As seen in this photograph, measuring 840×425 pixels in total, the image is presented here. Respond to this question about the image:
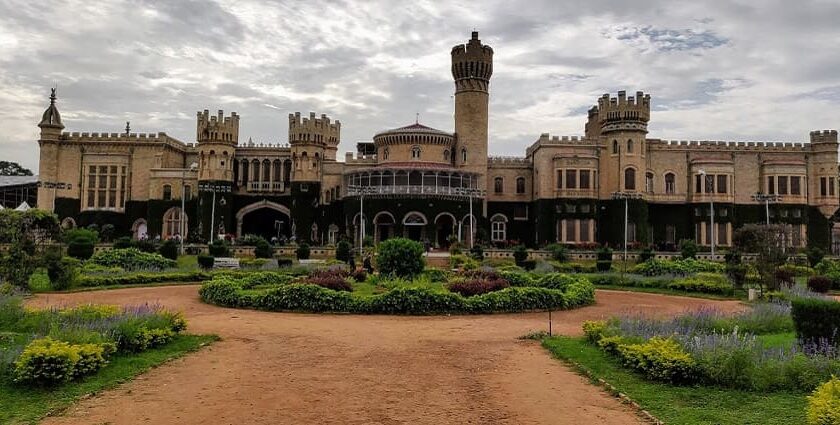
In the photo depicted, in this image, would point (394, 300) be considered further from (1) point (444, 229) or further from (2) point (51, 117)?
(2) point (51, 117)

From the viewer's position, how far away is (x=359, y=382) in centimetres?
1132

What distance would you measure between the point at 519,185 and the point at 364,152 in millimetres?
16917

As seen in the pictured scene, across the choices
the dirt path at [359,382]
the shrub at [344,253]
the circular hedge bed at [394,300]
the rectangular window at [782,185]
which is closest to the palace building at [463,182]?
the rectangular window at [782,185]

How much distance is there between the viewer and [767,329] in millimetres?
16703

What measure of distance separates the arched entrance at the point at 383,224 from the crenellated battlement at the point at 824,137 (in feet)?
126

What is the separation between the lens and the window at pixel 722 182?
5538 cm

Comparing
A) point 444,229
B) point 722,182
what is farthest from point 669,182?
point 444,229

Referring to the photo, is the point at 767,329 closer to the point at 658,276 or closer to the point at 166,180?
the point at 658,276

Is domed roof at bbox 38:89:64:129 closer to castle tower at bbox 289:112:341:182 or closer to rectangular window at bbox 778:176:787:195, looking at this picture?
castle tower at bbox 289:112:341:182

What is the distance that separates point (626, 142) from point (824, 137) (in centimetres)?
1832

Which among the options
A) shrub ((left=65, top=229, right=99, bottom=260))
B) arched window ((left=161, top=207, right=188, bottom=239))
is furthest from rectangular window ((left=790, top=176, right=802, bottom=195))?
shrub ((left=65, top=229, right=99, bottom=260))

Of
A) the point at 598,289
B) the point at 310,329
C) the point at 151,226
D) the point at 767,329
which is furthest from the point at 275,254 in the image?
the point at 767,329

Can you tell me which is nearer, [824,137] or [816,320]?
[816,320]

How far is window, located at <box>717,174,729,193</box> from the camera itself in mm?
55375
